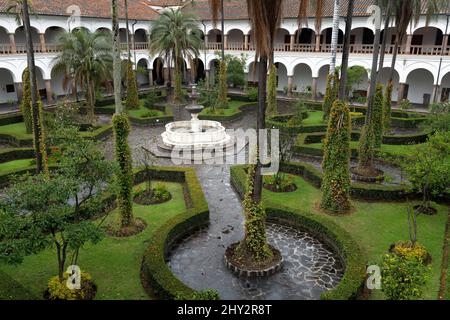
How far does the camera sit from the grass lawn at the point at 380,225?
10.6m

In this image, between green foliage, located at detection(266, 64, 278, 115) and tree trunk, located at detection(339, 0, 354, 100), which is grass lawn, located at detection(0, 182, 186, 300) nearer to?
tree trunk, located at detection(339, 0, 354, 100)

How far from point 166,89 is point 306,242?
3101 cm

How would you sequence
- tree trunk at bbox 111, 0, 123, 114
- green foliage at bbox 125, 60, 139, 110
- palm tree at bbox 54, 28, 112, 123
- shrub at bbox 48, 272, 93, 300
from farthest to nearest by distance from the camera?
green foliage at bbox 125, 60, 139, 110 → palm tree at bbox 54, 28, 112, 123 → tree trunk at bbox 111, 0, 123, 114 → shrub at bbox 48, 272, 93, 300

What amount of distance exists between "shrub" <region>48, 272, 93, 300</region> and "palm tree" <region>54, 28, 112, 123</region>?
61.8 ft

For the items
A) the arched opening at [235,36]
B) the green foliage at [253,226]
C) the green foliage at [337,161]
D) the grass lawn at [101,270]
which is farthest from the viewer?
the arched opening at [235,36]

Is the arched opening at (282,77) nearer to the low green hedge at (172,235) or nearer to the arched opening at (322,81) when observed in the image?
the arched opening at (322,81)

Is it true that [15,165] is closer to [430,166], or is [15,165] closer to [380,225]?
[380,225]

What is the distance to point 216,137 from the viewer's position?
21.3m


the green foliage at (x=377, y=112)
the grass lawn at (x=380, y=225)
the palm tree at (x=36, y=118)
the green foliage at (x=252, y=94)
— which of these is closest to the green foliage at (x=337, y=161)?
the grass lawn at (x=380, y=225)

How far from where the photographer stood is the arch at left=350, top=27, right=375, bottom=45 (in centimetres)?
3447

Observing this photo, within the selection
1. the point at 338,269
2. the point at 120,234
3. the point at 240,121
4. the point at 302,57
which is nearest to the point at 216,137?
the point at 240,121

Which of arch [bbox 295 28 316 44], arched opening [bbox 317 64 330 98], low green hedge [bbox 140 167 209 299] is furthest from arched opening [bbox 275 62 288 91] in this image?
low green hedge [bbox 140 167 209 299]

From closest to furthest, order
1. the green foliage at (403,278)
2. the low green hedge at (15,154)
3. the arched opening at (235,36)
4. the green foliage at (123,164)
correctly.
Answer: the green foliage at (403,278) < the green foliage at (123,164) < the low green hedge at (15,154) < the arched opening at (235,36)

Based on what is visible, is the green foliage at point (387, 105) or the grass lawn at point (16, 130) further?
the grass lawn at point (16, 130)
